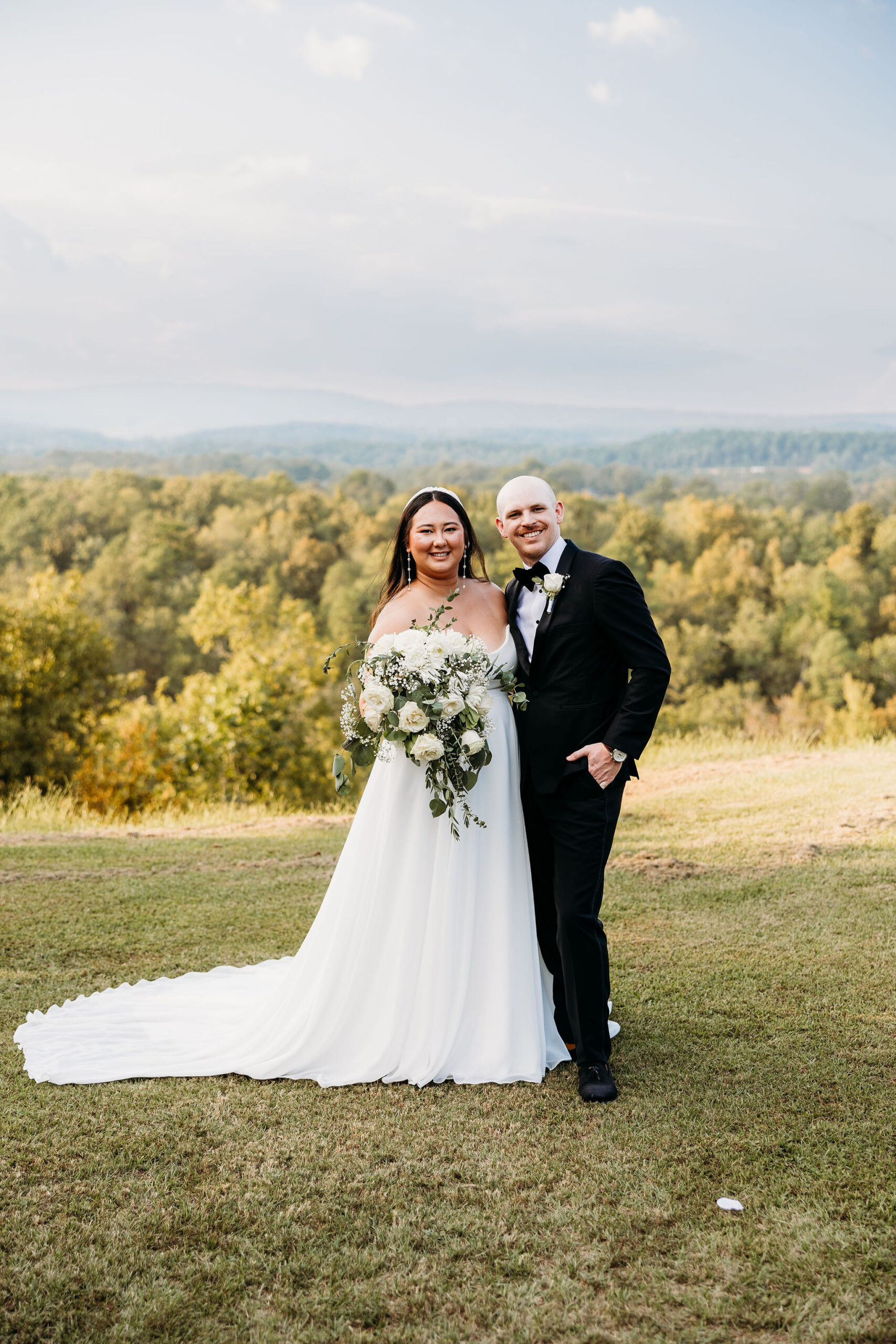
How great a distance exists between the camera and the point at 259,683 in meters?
15.3

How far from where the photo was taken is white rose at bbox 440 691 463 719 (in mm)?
3707

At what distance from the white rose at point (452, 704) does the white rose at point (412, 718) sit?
7 centimetres

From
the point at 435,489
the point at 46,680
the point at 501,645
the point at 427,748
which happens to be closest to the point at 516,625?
the point at 501,645

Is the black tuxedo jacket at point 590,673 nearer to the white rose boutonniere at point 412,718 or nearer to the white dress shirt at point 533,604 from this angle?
the white dress shirt at point 533,604

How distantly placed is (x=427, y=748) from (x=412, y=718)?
0.12 m

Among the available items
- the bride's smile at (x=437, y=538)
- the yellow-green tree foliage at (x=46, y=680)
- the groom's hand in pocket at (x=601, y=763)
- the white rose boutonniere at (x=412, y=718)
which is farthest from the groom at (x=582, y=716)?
the yellow-green tree foliage at (x=46, y=680)

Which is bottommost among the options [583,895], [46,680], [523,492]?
[46,680]

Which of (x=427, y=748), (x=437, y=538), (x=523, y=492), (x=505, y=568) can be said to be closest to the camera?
(x=427, y=748)

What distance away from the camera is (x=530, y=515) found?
3.94 meters

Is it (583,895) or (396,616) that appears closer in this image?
(583,895)

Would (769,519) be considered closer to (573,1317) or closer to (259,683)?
(259,683)

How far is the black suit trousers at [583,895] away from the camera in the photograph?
12.6 feet

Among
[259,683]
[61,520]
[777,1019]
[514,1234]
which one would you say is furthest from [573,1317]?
[61,520]

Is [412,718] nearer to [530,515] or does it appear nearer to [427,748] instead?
[427,748]
